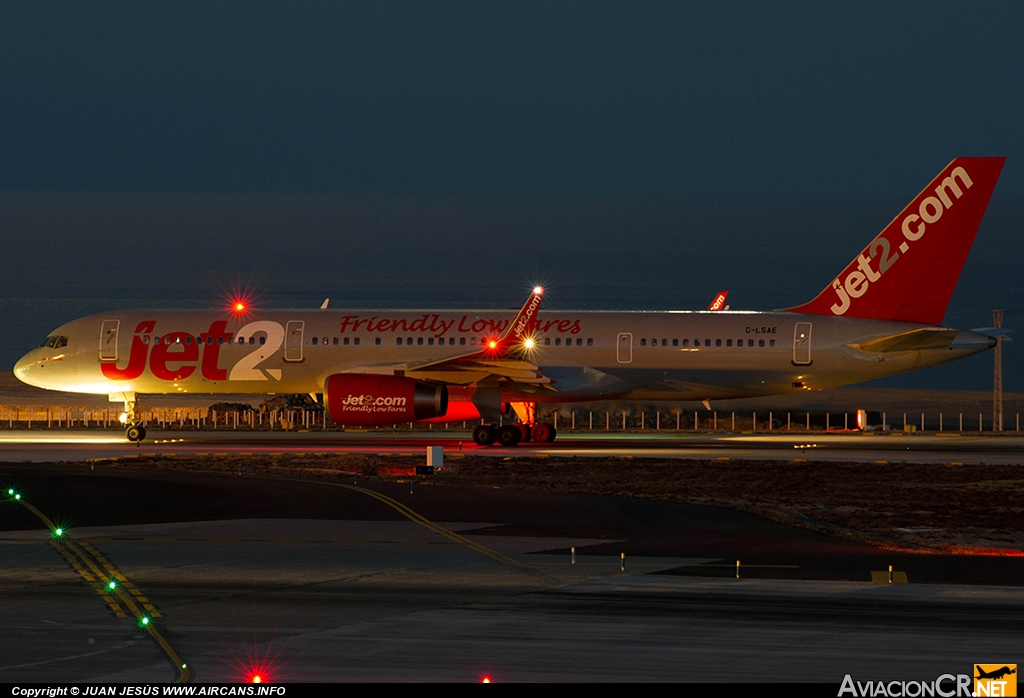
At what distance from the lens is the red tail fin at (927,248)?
43.6 m

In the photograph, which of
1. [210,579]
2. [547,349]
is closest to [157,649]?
[210,579]

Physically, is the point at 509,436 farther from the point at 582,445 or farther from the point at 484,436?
the point at 582,445

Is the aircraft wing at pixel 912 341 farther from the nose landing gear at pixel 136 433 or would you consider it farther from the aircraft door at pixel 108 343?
the aircraft door at pixel 108 343

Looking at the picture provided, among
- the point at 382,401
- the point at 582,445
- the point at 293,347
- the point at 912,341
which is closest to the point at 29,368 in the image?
the point at 293,347

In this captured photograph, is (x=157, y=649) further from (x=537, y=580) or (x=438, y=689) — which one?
(x=537, y=580)

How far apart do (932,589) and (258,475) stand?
19403 mm

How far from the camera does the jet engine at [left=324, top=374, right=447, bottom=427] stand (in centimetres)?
3997

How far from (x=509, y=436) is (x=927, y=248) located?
15411 millimetres

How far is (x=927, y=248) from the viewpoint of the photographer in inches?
1719

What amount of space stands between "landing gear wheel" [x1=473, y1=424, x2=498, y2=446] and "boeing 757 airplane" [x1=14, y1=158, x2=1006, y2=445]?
0.04 m

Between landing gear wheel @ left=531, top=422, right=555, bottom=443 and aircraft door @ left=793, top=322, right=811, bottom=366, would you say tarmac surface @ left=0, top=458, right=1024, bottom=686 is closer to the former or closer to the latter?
landing gear wheel @ left=531, top=422, right=555, bottom=443

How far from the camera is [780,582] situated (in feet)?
52.0

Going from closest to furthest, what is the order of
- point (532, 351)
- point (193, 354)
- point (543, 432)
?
point (532, 351), point (543, 432), point (193, 354)

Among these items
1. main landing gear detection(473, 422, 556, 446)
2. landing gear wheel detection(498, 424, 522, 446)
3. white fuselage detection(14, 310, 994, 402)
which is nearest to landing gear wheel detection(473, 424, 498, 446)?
main landing gear detection(473, 422, 556, 446)
